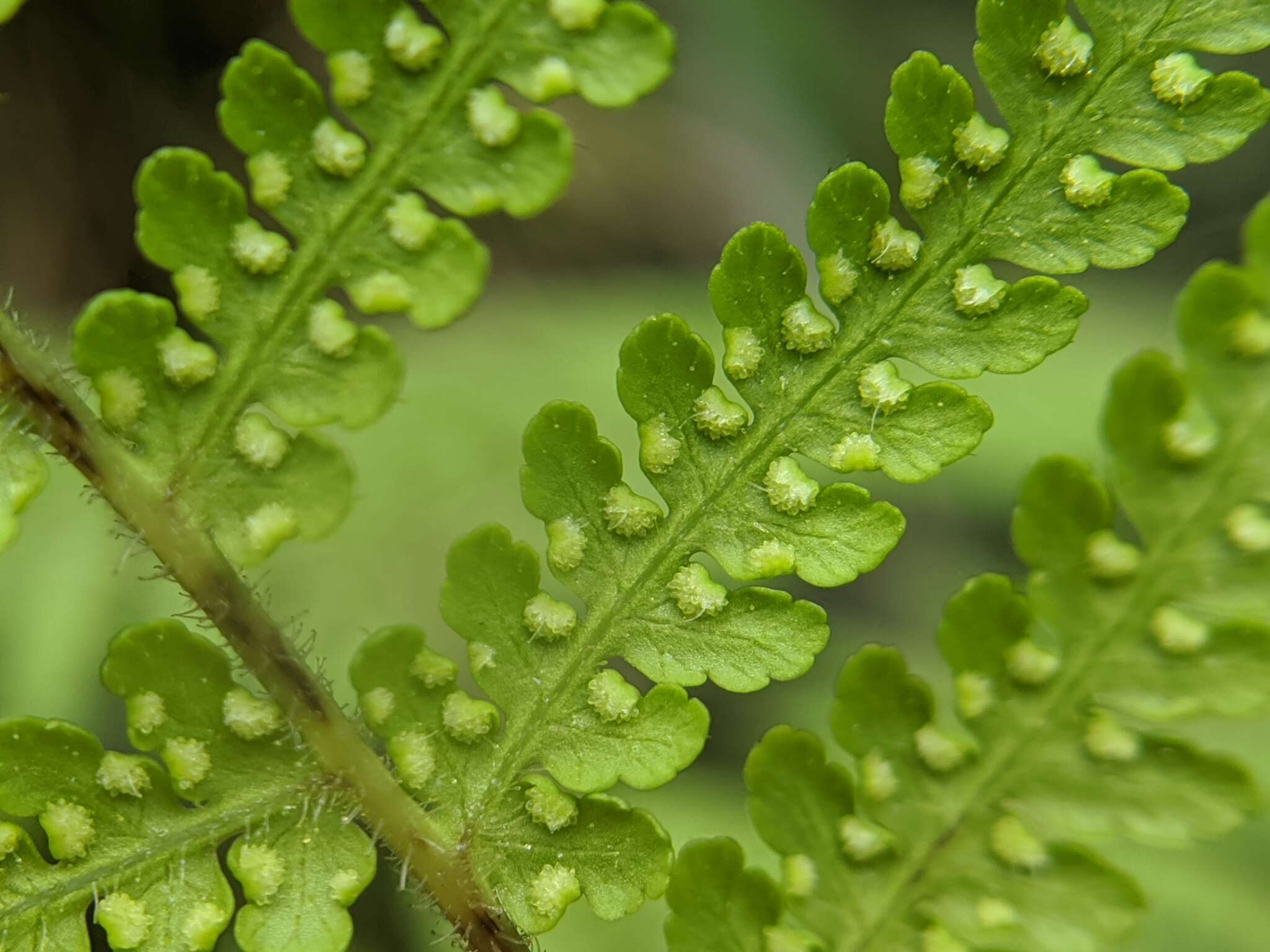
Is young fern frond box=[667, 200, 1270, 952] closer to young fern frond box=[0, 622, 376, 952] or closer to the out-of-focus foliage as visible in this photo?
young fern frond box=[0, 622, 376, 952]

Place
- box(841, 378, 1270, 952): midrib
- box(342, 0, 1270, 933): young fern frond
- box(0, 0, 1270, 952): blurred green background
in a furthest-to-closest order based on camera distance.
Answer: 1. box(0, 0, 1270, 952): blurred green background
2. box(342, 0, 1270, 933): young fern frond
3. box(841, 378, 1270, 952): midrib

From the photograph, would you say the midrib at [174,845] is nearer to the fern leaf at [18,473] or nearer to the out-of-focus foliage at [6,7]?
the fern leaf at [18,473]

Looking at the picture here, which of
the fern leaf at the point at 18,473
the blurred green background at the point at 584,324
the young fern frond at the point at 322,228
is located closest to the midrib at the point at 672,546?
the young fern frond at the point at 322,228

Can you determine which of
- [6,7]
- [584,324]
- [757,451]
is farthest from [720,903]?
[584,324]

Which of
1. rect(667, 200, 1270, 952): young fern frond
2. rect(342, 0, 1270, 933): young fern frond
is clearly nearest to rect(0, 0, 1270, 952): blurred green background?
rect(342, 0, 1270, 933): young fern frond

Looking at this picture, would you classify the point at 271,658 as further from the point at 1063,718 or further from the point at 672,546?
the point at 1063,718

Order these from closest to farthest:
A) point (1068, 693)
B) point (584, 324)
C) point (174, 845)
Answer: point (1068, 693) < point (174, 845) < point (584, 324)

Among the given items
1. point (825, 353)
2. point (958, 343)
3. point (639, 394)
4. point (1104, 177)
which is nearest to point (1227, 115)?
point (1104, 177)
